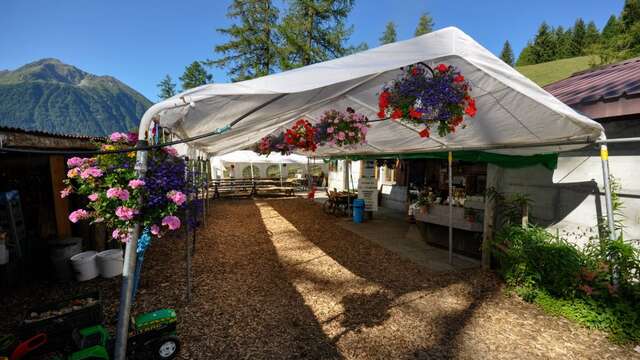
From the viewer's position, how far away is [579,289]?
12.7 feet

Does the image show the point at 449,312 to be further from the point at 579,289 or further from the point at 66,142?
the point at 66,142

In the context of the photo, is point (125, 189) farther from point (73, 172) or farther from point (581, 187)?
point (581, 187)

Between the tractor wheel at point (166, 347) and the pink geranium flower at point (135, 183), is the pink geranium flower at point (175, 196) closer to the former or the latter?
the pink geranium flower at point (135, 183)

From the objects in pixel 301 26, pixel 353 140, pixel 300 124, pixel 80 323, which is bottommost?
pixel 80 323

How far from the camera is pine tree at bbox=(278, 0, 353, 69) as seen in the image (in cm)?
1596

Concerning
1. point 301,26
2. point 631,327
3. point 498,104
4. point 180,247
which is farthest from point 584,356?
point 301,26

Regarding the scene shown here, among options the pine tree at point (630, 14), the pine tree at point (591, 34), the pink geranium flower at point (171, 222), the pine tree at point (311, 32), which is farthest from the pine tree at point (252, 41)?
the pine tree at point (591, 34)

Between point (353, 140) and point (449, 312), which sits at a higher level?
point (353, 140)

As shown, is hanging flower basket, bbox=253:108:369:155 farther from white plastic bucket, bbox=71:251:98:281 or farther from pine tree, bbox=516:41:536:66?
pine tree, bbox=516:41:536:66

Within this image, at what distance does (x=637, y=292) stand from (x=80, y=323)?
6.24 m

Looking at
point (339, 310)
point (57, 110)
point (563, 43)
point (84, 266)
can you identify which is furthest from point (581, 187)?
point (57, 110)

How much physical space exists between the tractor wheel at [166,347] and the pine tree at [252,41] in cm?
1743

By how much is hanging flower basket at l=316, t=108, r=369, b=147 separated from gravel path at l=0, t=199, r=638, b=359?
257cm

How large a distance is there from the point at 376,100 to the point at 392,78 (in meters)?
1.06
